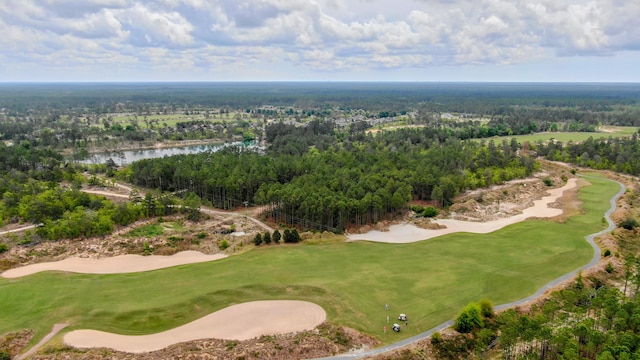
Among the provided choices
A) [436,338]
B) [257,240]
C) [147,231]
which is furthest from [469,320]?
[147,231]

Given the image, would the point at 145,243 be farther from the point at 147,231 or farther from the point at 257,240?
the point at 257,240

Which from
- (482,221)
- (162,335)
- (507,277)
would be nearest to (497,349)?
(507,277)

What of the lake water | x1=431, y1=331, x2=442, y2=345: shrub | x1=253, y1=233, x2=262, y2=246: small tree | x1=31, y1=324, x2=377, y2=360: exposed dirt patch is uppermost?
x1=253, y1=233, x2=262, y2=246: small tree

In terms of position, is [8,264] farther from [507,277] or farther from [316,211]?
[507,277]

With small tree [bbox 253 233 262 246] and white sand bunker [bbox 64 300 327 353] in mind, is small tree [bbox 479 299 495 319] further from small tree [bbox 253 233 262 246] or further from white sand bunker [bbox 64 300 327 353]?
small tree [bbox 253 233 262 246]

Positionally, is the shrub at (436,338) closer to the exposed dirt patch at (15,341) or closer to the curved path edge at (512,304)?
the curved path edge at (512,304)

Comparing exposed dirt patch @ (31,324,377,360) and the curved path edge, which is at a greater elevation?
exposed dirt patch @ (31,324,377,360)

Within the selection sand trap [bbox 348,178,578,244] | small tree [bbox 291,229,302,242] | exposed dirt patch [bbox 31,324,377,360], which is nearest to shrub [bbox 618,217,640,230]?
sand trap [bbox 348,178,578,244]
